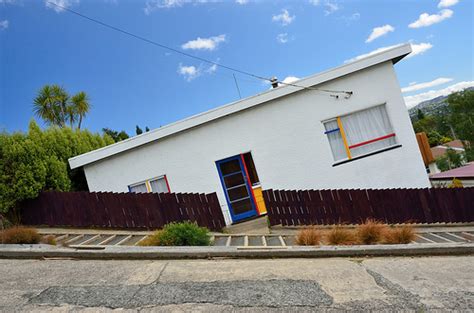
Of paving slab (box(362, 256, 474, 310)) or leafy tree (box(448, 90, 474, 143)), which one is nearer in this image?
paving slab (box(362, 256, 474, 310))

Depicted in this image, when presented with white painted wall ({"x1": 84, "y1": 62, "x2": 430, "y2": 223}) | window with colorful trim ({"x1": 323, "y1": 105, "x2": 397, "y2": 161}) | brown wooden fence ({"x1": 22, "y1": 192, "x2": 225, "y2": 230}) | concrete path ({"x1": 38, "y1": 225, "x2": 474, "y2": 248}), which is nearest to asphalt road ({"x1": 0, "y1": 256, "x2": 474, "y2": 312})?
concrete path ({"x1": 38, "y1": 225, "x2": 474, "y2": 248})

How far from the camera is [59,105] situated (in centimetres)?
2422

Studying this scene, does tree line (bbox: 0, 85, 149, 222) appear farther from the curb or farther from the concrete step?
the concrete step

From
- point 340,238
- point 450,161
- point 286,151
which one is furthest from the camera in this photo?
point 450,161

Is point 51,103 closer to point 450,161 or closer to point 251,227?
point 251,227

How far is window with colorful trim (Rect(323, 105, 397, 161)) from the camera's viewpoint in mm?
8961

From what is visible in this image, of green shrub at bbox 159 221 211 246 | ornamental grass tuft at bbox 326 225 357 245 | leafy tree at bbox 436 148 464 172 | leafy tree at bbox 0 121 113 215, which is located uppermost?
leafy tree at bbox 0 121 113 215

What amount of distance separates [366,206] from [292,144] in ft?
9.27

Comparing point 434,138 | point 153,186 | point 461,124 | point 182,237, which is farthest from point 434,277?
point 434,138

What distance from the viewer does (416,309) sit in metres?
2.81

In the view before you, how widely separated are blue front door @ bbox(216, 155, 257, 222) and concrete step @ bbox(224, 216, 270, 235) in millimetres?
501

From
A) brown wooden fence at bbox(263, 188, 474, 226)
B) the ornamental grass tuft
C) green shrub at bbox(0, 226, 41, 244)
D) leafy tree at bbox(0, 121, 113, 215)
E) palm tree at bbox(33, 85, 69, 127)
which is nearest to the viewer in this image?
the ornamental grass tuft

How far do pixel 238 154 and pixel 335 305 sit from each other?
646 centimetres

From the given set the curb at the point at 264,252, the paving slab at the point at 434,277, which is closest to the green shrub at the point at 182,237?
the curb at the point at 264,252
